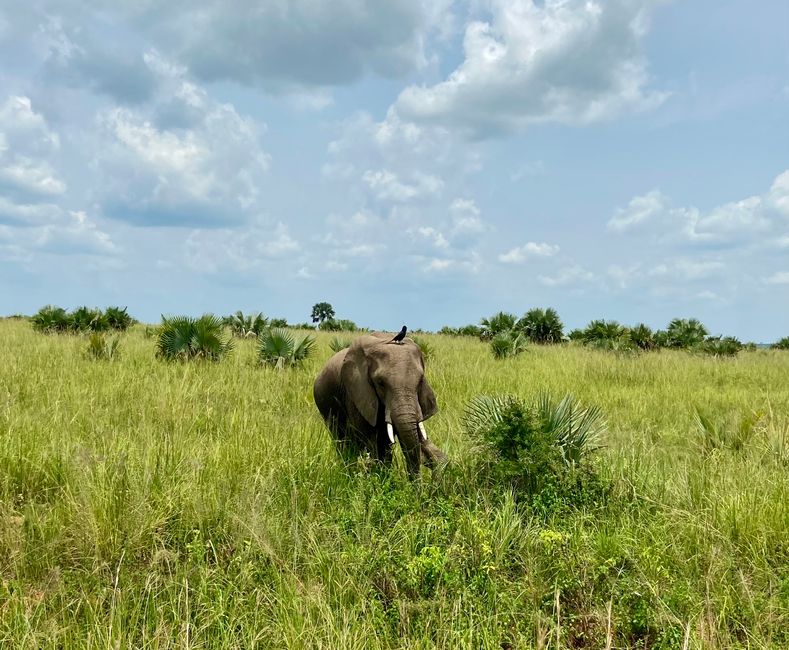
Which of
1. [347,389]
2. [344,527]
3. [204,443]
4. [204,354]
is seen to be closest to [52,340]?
[204,354]

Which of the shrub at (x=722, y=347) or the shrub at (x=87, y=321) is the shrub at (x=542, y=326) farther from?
the shrub at (x=87, y=321)

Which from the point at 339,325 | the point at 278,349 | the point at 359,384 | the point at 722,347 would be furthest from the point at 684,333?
the point at 359,384

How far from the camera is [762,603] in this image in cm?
326

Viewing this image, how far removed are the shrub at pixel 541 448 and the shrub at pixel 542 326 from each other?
19.3 meters

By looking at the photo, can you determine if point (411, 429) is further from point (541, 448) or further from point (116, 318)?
point (116, 318)

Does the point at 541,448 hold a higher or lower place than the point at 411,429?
lower

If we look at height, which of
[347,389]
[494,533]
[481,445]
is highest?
[347,389]

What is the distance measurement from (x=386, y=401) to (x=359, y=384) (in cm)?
45

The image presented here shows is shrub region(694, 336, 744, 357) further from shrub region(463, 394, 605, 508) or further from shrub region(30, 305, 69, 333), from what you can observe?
shrub region(30, 305, 69, 333)

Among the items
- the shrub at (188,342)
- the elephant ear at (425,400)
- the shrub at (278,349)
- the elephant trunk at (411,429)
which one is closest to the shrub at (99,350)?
the shrub at (188,342)

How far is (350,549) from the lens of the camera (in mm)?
3627

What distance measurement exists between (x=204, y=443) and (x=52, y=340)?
12006mm

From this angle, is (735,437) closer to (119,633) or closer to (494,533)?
(494,533)

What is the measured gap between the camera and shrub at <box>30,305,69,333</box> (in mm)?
20422
